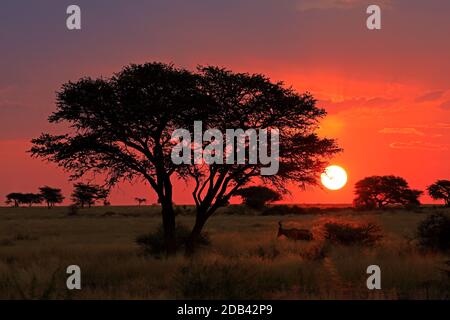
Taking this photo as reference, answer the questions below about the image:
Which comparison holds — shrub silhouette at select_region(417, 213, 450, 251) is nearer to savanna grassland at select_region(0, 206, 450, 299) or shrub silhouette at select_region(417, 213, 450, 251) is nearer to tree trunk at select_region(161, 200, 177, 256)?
savanna grassland at select_region(0, 206, 450, 299)

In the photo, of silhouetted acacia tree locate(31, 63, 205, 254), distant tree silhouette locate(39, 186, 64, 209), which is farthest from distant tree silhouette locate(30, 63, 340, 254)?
distant tree silhouette locate(39, 186, 64, 209)

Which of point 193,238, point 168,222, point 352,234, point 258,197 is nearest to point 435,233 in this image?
point 352,234

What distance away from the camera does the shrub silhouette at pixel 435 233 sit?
22.8m

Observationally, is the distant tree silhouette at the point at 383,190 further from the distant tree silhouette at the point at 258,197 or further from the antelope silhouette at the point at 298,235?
the antelope silhouette at the point at 298,235

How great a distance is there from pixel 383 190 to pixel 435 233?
265 ft

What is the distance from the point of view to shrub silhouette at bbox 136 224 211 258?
23.5m

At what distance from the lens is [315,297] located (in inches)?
483

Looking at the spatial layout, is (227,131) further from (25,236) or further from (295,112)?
(25,236)

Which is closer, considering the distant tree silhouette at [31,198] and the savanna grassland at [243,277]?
the savanna grassland at [243,277]

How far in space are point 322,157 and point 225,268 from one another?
13231 millimetres

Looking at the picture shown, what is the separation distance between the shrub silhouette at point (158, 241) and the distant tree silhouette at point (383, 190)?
76.6 meters

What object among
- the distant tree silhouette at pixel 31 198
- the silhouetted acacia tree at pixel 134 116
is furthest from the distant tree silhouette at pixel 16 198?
the silhouetted acacia tree at pixel 134 116

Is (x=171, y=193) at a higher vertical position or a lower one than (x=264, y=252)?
higher
